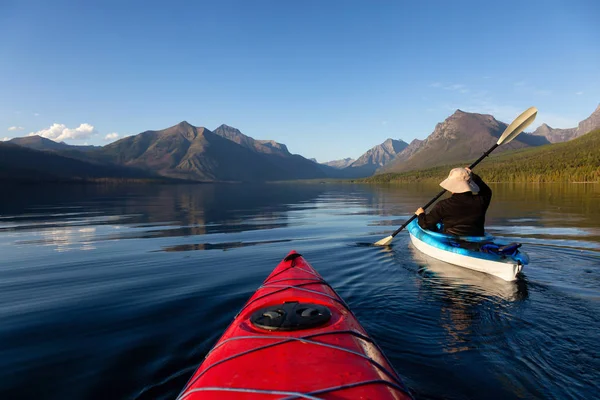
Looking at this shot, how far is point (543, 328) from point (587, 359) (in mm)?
1045

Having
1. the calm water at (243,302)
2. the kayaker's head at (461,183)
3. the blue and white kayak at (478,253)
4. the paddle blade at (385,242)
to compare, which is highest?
the kayaker's head at (461,183)

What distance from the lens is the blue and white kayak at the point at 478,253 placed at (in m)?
8.50

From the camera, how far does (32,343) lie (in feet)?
20.0

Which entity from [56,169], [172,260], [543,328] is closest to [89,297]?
[172,260]

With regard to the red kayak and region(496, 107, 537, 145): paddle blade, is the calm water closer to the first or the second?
the red kayak

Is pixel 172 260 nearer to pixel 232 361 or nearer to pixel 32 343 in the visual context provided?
pixel 32 343

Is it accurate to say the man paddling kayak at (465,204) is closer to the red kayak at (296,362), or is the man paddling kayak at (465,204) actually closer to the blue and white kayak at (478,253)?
the blue and white kayak at (478,253)

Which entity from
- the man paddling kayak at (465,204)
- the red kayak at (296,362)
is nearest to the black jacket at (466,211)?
the man paddling kayak at (465,204)

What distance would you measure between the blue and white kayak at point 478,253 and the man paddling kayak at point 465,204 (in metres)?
0.32

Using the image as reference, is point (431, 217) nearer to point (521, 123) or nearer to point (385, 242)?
point (385, 242)

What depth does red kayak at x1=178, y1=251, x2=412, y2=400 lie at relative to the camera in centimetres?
294

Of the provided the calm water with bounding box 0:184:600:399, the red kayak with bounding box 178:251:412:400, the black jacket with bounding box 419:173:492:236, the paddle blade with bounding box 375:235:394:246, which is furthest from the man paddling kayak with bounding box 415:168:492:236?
the red kayak with bounding box 178:251:412:400

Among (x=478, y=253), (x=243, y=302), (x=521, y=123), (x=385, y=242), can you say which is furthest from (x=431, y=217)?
(x=521, y=123)

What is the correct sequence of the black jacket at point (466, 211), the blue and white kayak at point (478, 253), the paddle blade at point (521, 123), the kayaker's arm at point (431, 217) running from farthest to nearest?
the paddle blade at point (521, 123) → the kayaker's arm at point (431, 217) → the black jacket at point (466, 211) → the blue and white kayak at point (478, 253)
